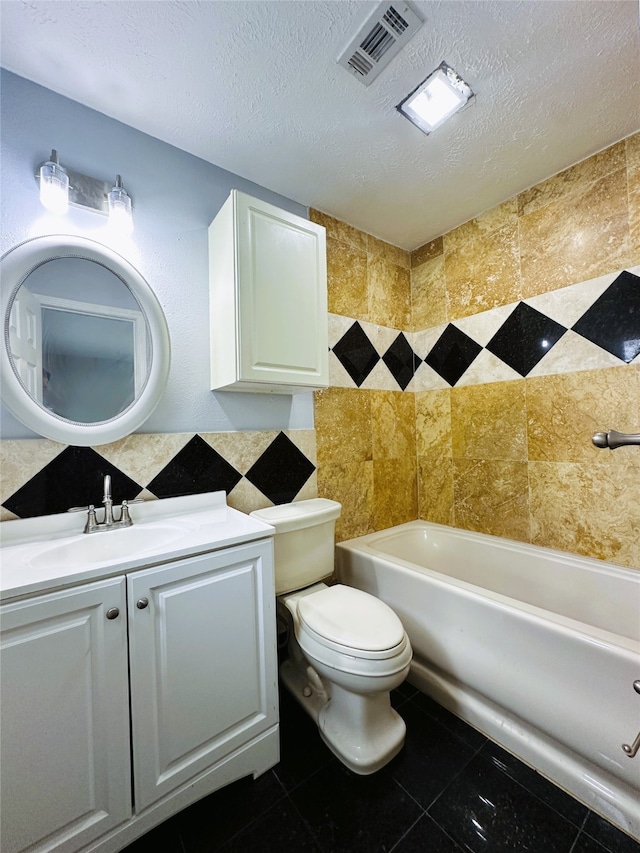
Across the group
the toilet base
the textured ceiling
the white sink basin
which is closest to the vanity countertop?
the white sink basin

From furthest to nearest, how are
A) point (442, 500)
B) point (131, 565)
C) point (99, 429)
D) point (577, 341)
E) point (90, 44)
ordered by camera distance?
1. point (442, 500)
2. point (577, 341)
3. point (99, 429)
4. point (90, 44)
5. point (131, 565)

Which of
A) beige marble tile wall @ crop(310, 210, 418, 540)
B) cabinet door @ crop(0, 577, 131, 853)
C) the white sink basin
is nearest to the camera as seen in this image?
cabinet door @ crop(0, 577, 131, 853)

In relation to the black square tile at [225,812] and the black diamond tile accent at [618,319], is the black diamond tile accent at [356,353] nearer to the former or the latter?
the black diamond tile accent at [618,319]

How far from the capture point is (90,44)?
106cm

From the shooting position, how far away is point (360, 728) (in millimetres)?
1176

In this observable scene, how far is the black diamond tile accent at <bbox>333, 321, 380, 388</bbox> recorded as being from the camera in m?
2.00

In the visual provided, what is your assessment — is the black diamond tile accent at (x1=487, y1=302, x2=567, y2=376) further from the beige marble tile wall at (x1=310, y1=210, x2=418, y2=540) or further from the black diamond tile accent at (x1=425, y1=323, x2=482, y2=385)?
the beige marble tile wall at (x1=310, y1=210, x2=418, y2=540)

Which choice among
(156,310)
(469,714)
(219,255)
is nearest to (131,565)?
(156,310)

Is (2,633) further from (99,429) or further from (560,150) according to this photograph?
(560,150)

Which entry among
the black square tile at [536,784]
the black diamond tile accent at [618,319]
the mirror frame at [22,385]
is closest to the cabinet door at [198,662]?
the mirror frame at [22,385]

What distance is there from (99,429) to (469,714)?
1813 mm

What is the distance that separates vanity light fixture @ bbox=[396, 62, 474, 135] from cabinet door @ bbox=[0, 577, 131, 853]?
1.94 metres

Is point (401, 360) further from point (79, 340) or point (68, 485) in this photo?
point (68, 485)

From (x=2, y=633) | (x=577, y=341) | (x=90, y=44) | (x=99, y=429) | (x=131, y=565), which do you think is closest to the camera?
(x=2, y=633)
